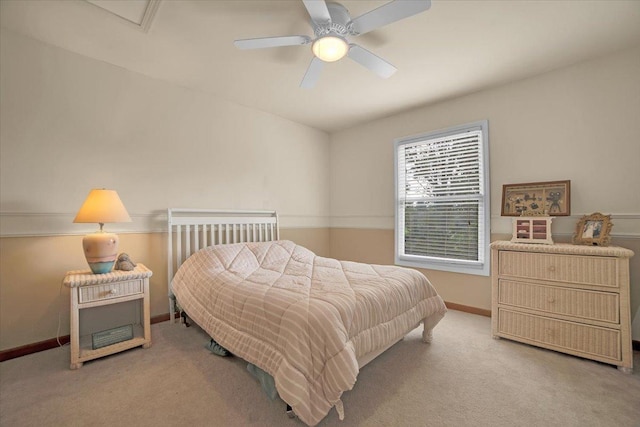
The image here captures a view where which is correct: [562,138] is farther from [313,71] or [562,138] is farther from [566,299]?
[313,71]

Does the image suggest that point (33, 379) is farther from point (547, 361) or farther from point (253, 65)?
point (547, 361)

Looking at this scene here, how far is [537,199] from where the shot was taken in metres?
2.63

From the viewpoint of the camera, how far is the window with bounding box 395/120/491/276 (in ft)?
10.1

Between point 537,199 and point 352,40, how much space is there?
2.26 metres

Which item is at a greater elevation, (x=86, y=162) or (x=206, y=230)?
(x=86, y=162)

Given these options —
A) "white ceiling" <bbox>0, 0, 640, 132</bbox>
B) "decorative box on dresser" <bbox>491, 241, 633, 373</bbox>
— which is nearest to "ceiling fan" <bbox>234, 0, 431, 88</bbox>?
"white ceiling" <bbox>0, 0, 640, 132</bbox>

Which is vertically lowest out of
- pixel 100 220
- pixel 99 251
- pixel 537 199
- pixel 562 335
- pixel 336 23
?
pixel 562 335

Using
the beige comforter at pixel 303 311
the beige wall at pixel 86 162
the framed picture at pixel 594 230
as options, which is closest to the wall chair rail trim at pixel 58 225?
the beige wall at pixel 86 162

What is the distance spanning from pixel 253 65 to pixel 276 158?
1.46 m

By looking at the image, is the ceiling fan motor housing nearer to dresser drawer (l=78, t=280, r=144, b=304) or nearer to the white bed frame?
the white bed frame

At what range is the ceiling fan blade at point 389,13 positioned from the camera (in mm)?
1522

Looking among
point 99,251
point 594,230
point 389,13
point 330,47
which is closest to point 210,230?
point 99,251

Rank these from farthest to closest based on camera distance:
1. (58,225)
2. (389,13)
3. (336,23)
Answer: (58,225)
(336,23)
(389,13)

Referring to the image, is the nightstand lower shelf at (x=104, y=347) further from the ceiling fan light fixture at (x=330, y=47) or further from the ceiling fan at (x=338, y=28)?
the ceiling fan light fixture at (x=330, y=47)
